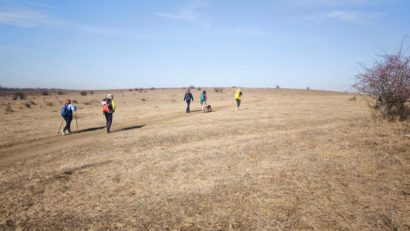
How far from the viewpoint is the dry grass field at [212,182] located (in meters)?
6.46

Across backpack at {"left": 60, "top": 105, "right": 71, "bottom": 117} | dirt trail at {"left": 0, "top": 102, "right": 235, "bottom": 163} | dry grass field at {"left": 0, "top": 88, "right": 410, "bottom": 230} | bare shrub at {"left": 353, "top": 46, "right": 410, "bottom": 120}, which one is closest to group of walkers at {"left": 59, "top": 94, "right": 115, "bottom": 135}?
backpack at {"left": 60, "top": 105, "right": 71, "bottom": 117}

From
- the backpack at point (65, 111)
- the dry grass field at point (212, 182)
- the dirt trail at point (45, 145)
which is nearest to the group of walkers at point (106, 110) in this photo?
the backpack at point (65, 111)

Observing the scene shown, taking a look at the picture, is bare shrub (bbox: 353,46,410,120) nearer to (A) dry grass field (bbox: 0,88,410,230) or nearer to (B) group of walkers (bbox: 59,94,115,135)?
(A) dry grass field (bbox: 0,88,410,230)

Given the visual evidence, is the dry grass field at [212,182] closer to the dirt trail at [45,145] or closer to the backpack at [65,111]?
the dirt trail at [45,145]

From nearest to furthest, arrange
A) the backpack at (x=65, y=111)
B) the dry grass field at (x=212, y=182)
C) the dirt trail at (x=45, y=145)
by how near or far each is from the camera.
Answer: the dry grass field at (x=212, y=182)
the dirt trail at (x=45, y=145)
the backpack at (x=65, y=111)

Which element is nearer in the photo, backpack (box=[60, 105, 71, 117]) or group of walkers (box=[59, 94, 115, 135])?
group of walkers (box=[59, 94, 115, 135])

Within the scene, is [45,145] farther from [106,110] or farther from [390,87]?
[390,87]

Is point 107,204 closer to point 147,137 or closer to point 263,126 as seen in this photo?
point 147,137

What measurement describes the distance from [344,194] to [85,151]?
9.54 metres

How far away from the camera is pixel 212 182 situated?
8586 mm

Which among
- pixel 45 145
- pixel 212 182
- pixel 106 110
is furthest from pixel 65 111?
pixel 212 182

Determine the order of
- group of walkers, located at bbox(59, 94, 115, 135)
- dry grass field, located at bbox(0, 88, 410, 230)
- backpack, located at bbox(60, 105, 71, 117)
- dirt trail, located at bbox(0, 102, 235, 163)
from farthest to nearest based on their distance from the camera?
backpack, located at bbox(60, 105, 71, 117) < group of walkers, located at bbox(59, 94, 115, 135) < dirt trail, located at bbox(0, 102, 235, 163) < dry grass field, located at bbox(0, 88, 410, 230)

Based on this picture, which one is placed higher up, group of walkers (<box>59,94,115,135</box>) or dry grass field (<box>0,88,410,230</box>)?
group of walkers (<box>59,94,115,135</box>)

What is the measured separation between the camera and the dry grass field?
21.2 ft
